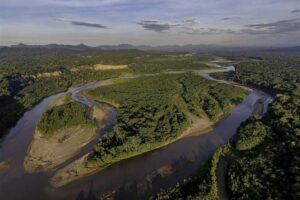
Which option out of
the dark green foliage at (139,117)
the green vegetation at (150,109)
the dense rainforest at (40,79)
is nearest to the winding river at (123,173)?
the green vegetation at (150,109)

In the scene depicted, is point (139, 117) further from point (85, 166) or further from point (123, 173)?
point (123, 173)

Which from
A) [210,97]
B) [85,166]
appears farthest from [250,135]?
[210,97]

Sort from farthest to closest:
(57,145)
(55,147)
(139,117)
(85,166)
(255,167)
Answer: (139,117) < (57,145) < (55,147) < (85,166) < (255,167)

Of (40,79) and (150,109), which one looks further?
(40,79)

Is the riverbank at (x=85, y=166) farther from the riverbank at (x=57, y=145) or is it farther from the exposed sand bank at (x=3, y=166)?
the exposed sand bank at (x=3, y=166)

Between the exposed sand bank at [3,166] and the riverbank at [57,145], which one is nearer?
the exposed sand bank at [3,166]

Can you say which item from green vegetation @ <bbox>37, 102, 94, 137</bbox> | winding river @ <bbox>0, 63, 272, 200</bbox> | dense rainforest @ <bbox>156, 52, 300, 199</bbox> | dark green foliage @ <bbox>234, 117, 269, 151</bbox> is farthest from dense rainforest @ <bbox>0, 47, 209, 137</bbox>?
dark green foliage @ <bbox>234, 117, 269, 151</bbox>

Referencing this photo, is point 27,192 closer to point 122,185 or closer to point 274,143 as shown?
point 122,185
